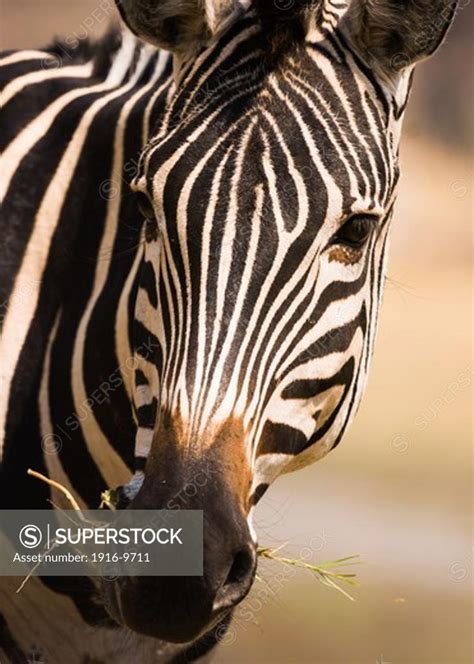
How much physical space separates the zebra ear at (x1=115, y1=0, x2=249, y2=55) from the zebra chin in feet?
4.35

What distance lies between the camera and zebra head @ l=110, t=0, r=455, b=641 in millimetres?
2859

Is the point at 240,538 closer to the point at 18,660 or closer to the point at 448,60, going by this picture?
the point at 18,660

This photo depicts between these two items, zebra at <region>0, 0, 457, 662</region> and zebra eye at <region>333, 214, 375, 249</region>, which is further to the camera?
zebra eye at <region>333, 214, 375, 249</region>

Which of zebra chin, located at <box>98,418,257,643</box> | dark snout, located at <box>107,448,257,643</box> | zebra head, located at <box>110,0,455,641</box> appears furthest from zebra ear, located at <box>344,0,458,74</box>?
dark snout, located at <box>107,448,257,643</box>

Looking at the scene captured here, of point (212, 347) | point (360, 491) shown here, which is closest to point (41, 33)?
point (360, 491)

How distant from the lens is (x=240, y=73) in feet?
11.0

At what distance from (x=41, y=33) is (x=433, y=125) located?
6058 mm

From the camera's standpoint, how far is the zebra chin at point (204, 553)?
8.95 feet

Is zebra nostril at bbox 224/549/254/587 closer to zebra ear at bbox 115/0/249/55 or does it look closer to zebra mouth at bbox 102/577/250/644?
zebra mouth at bbox 102/577/250/644

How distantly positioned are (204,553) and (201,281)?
0.73 m

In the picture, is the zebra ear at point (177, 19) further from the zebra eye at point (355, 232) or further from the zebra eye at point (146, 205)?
the zebra eye at point (355, 232)

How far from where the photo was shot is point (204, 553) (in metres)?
2.73

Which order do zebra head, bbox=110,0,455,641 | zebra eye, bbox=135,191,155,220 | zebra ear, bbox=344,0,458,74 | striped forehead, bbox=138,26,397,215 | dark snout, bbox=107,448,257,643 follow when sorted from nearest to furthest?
dark snout, bbox=107,448,257,643, zebra head, bbox=110,0,455,641, striped forehead, bbox=138,26,397,215, zebra eye, bbox=135,191,155,220, zebra ear, bbox=344,0,458,74

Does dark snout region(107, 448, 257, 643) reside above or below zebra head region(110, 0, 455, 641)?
below
